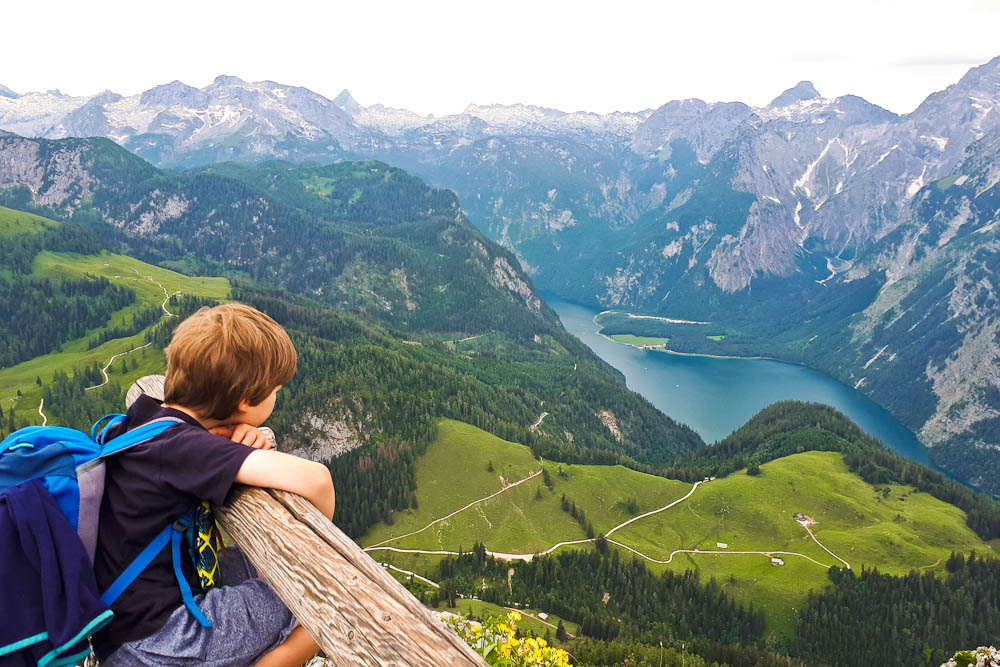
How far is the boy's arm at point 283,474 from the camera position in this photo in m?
5.07

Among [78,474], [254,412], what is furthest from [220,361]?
[78,474]

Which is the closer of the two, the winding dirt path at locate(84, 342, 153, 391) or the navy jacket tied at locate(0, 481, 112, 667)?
the navy jacket tied at locate(0, 481, 112, 667)

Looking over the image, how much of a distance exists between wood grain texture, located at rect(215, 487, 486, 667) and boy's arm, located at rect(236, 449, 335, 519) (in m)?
0.10

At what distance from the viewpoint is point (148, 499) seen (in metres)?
4.90

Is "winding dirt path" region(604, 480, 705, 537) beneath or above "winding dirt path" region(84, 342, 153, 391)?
beneath

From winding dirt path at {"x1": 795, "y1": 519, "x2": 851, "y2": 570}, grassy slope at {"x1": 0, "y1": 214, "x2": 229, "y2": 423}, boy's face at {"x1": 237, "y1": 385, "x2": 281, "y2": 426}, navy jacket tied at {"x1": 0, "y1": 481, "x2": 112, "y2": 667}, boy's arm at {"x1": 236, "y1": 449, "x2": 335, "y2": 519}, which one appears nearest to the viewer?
navy jacket tied at {"x1": 0, "y1": 481, "x2": 112, "y2": 667}

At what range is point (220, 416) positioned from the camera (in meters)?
5.93

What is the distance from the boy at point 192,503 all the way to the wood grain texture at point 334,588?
0.97 feet

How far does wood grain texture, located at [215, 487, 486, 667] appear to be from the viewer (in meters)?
4.09

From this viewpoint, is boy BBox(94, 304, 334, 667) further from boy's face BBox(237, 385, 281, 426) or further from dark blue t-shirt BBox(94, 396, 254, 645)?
boy's face BBox(237, 385, 281, 426)

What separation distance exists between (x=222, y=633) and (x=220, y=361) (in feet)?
7.96

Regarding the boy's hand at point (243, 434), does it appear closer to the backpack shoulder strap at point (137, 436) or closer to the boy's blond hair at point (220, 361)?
the boy's blond hair at point (220, 361)

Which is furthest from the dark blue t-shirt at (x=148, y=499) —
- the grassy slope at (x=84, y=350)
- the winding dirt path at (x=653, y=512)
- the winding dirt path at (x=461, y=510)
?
the grassy slope at (x=84, y=350)

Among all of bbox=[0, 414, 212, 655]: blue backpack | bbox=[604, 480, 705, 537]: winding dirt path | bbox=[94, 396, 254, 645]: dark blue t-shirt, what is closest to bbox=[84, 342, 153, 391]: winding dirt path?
bbox=[604, 480, 705, 537]: winding dirt path
